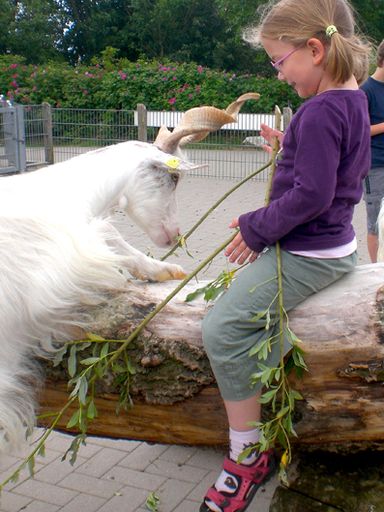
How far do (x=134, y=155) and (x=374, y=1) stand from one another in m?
25.3

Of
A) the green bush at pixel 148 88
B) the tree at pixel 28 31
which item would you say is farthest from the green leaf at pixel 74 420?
the tree at pixel 28 31

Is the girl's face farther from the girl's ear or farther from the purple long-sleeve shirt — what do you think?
the purple long-sleeve shirt

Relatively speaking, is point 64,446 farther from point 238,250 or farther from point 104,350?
point 238,250

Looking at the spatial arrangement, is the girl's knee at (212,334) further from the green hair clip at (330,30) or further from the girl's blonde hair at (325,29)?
the green hair clip at (330,30)

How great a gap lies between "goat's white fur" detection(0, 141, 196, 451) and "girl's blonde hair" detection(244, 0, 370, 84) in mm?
1008

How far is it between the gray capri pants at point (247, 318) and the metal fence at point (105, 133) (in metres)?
11.1

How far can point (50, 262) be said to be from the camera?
268 cm

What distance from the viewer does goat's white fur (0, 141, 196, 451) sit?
8.58 feet

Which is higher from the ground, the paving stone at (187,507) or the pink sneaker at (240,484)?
the pink sneaker at (240,484)

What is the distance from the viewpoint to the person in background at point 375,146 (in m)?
5.14

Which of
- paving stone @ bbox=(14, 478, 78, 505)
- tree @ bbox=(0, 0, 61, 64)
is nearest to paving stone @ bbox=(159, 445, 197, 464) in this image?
paving stone @ bbox=(14, 478, 78, 505)

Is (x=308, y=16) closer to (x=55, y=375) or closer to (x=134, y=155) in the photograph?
(x=134, y=155)

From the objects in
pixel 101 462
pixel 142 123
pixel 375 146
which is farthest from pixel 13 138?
pixel 101 462

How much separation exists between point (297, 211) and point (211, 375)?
0.69m
